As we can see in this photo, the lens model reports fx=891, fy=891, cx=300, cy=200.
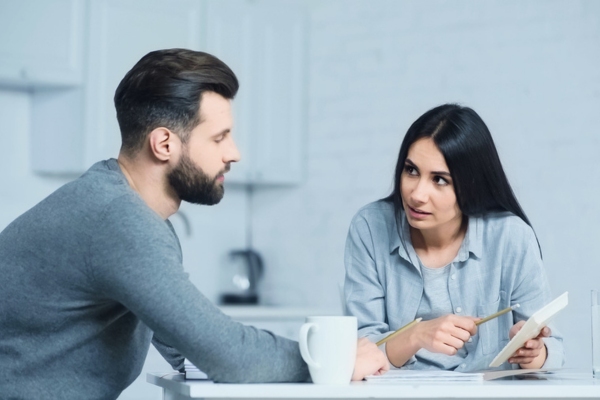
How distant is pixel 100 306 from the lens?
1.45 metres

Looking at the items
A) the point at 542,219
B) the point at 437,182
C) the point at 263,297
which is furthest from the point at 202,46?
the point at 437,182

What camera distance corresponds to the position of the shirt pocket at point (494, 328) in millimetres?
2049

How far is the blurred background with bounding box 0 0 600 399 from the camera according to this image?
3.40 meters

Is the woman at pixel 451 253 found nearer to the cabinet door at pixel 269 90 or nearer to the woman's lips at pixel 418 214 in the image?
the woman's lips at pixel 418 214

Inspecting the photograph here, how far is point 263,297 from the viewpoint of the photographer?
4.51 metres

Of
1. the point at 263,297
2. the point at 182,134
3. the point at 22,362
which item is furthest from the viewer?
the point at 263,297

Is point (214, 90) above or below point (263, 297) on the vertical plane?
above

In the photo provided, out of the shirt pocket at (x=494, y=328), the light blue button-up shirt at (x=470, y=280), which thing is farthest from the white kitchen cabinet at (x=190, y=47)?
the shirt pocket at (x=494, y=328)

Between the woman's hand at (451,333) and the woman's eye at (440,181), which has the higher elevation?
the woman's eye at (440,181)

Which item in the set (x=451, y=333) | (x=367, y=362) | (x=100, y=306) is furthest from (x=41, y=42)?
(x=367, y=362)

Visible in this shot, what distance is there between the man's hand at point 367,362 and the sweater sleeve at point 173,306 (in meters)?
0.09

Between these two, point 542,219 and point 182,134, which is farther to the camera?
point 542,219

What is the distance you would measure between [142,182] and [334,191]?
103 inches

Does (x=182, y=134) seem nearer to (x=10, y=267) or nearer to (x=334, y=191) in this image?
(x=10, y=267)
